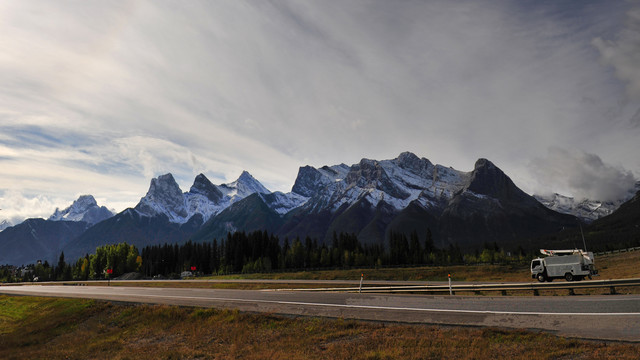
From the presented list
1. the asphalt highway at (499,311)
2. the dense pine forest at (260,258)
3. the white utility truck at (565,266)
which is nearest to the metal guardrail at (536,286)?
the asphalt highway at (499,311)

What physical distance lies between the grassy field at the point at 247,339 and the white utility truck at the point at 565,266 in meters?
28.3

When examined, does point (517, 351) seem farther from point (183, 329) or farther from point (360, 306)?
point (183, 329)

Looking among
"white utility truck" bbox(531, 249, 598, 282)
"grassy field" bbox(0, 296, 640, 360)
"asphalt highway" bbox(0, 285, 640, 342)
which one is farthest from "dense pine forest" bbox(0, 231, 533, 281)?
"asphalt highway" bbox(0, 285, 640, 342)

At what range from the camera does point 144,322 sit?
28719mm

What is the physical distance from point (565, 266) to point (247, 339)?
35.3 meters

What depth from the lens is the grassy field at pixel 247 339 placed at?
1368 centimetres

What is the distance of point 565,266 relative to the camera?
37.1m

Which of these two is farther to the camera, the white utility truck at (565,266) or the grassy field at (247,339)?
the white utility truck at (565,266)

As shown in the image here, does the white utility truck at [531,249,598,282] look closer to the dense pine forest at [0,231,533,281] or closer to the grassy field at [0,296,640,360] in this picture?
the grassy field at [0,296,640,360]

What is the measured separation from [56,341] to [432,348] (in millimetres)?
30852

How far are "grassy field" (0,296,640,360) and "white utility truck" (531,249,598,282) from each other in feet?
93.0

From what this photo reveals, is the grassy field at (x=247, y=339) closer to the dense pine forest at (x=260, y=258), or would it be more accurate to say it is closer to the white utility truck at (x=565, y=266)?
the white utility truck at (x=565, y=266)

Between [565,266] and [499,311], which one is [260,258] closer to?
[565,266]

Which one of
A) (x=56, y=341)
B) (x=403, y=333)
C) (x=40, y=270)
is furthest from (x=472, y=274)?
(x=40, y=270)
